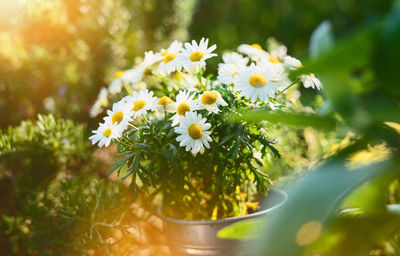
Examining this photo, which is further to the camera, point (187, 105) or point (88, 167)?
point (88, 167)

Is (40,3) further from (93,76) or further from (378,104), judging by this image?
(378,104)

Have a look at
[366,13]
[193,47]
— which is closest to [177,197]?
[193,47]

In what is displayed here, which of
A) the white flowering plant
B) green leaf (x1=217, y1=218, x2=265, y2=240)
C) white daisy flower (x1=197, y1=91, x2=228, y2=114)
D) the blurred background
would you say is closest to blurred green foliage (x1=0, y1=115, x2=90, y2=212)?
the blurred background

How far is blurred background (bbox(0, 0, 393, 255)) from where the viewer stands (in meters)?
0.80

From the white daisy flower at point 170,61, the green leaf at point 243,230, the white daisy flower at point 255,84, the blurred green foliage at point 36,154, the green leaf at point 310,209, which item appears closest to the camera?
the green leaf at point 310,209

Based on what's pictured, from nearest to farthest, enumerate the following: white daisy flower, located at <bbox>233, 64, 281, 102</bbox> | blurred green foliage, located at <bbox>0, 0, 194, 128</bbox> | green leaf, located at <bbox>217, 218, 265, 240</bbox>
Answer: green leaf, located at <bbox>217, 218, 265, 240</bbox>
white daisy flower, located at <bbox>233, 64, 281, 102</bbox>
blurred green foliage, located at <bbox>0, 0, 194, 128</bbox>

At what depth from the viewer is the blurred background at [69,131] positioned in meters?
0.80

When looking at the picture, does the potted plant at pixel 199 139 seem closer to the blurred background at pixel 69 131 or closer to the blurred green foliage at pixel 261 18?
the blurred background at pixel 69 131

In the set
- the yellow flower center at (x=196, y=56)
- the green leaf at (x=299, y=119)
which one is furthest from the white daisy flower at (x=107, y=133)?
the green leaf at (x=299, y=119)

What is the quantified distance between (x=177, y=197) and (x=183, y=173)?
7 centimetres

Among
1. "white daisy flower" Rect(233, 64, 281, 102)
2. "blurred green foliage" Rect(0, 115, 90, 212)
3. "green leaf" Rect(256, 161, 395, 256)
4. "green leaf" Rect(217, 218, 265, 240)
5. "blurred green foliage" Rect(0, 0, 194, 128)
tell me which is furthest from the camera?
"blurred green foliage" Rect(0, 0, 194, 128)

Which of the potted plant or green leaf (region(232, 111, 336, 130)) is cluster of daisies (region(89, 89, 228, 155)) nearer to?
the potted plant

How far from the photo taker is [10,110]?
129cm

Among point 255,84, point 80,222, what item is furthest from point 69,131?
point 255,84
